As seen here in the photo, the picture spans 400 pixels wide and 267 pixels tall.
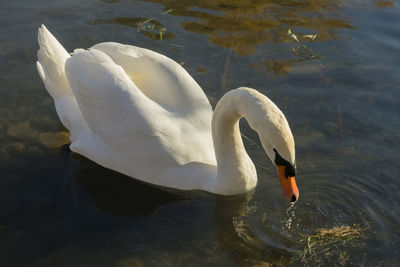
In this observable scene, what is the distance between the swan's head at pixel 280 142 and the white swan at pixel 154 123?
0.31 meters

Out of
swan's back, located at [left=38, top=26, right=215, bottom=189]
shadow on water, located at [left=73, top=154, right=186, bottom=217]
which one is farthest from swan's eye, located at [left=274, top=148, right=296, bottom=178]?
shadow on water, located at [left=73, top=154, right=186, bottom=217]

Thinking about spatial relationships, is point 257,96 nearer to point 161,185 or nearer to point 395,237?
point 161,185

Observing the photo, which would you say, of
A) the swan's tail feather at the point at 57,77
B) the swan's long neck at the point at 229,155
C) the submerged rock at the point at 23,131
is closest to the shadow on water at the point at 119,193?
the swan's long neck at the point at 229,155

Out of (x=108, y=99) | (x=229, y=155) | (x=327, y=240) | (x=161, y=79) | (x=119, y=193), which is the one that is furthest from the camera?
(x=161, y=79)

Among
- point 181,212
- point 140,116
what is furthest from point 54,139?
point 181,212

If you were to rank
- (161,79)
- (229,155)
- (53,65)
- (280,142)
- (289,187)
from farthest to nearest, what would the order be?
(53,65), (161,79), (229,155), (289,187), (280,142)

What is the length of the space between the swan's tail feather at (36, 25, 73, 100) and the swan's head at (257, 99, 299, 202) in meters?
2.85

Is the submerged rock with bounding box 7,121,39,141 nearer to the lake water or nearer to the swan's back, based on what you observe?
the lake water

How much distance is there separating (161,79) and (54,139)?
1516 mm

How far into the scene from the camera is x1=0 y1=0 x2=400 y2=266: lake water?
5.80 metres

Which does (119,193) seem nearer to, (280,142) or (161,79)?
(161,79)

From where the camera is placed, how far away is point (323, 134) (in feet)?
24.6

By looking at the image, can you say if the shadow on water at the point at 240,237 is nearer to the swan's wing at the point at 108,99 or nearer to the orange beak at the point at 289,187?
the orange beak at the point at 289,187

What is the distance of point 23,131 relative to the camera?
7340mm
